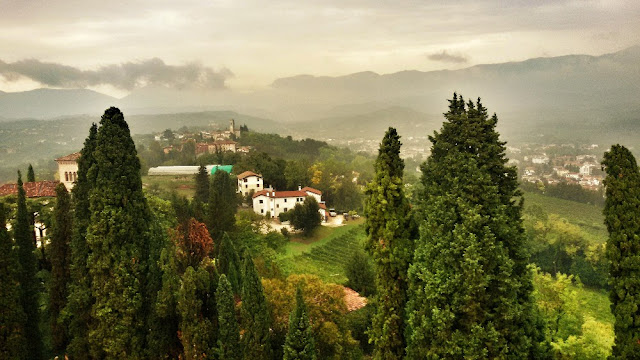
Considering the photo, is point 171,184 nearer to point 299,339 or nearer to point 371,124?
point 299,339

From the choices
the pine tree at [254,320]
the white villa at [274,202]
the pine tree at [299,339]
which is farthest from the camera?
the white villa at [274,202]

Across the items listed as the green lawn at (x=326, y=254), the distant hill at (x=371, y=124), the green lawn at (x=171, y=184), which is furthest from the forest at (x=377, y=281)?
the distant hill at (x=371, y=124)

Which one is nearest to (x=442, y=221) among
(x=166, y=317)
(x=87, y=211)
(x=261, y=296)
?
(x=261, y=296)

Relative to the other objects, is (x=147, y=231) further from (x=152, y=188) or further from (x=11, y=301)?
(x=152, y=188)

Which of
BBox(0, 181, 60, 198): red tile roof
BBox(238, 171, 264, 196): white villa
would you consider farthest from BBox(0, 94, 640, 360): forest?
BBox(238, 171, 264, 196): white villa

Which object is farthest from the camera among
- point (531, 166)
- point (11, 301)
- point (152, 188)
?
point (531, 166)

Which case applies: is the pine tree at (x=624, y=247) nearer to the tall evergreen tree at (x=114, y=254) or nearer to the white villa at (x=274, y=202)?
the tall evergreen tree at (x=114, y=254)

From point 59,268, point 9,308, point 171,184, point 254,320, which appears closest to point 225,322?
point 254,320
